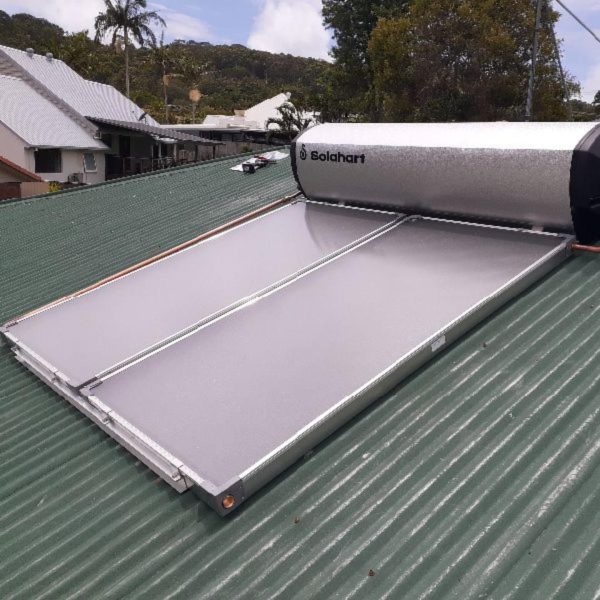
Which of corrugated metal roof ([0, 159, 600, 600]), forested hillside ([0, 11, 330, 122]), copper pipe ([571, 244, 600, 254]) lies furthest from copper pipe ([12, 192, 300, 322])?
forested hillside ([0, 11, 330, 122])

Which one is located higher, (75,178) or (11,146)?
(11,146)

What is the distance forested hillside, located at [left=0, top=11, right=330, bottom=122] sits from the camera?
183ft

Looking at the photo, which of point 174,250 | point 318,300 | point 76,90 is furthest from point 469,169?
point 76,90

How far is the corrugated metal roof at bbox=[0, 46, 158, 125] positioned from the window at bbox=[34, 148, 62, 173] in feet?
12.5

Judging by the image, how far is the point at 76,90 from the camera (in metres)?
38.3

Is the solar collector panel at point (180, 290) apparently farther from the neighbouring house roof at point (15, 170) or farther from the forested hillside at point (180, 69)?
the forested hillside at point (180, 69)

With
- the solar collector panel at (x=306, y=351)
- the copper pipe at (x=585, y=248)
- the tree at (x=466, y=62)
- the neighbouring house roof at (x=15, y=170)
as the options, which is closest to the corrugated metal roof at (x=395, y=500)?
the copper pipe at (x=585, y=248)

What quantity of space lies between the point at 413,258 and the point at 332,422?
172 centimetres

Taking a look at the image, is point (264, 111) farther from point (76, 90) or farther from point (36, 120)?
point (36, 120)

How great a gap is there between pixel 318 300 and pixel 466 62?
29066mm

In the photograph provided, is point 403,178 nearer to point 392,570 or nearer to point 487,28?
point 392,570

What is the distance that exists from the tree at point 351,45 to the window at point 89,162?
18.2 metres

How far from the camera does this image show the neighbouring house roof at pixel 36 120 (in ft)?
102

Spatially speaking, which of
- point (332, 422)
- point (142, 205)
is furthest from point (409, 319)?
point (142, 205)
